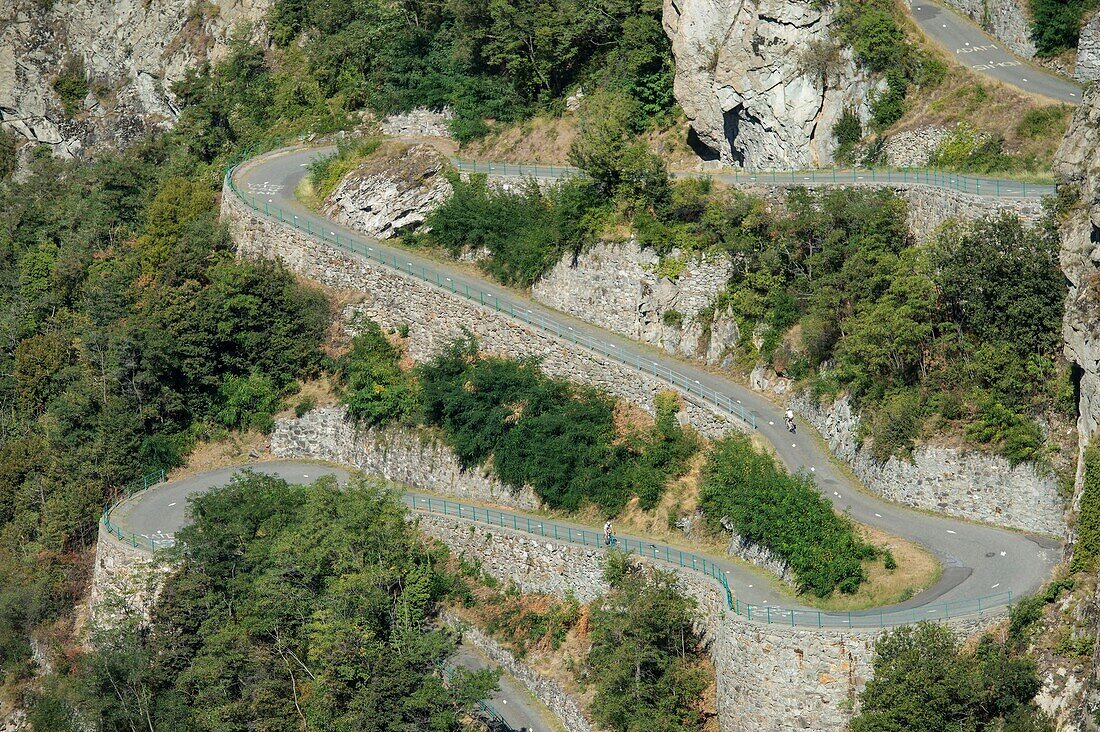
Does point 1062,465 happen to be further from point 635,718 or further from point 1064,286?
point 635,718

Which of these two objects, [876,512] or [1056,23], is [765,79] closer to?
[1056,23]

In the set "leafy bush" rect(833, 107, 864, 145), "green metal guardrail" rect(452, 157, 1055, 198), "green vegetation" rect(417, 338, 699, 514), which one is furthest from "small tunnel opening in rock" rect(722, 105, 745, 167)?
"green vegetation" rect(417, 338, 699, 514)

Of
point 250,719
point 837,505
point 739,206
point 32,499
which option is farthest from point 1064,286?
point 32,499

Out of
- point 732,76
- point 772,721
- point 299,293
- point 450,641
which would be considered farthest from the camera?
point 299,293

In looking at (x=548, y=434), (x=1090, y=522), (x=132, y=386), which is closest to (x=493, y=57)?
(x=132, y=386)

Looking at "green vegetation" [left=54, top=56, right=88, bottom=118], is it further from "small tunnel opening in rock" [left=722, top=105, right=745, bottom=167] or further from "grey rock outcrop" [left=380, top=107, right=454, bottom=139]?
"small tunnel opening in rock" [left=722, top=105, right=745, bottom=167]
